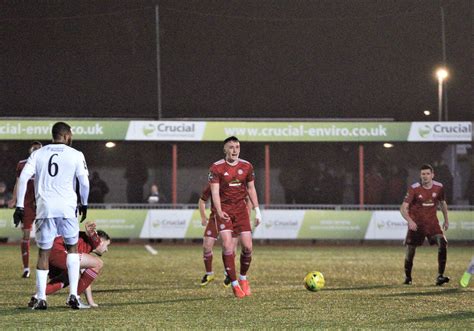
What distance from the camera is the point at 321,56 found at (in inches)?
1753

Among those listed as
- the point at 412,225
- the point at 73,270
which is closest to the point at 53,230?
the point at 73,270

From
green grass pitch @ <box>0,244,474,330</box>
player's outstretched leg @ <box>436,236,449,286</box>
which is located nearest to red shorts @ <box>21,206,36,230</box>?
green grass pitch @ <box>0,244,474,330</box>

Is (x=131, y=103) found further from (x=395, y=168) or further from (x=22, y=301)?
(x=22, y=301)

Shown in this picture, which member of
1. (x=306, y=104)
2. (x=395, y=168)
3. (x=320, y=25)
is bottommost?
(x=395, y=168)

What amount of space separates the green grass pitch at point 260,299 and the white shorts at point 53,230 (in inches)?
29.9

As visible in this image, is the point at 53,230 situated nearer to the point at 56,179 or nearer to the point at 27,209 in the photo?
the point at 56,179

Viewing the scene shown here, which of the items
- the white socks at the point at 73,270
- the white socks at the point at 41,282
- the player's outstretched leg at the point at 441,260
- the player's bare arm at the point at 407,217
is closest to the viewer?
the white socks at the point at 41,282

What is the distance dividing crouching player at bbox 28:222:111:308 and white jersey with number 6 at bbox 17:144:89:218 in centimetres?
56

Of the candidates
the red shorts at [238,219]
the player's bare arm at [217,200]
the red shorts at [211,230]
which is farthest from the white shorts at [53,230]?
the red shorts at [211,230]

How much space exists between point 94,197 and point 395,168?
9.61 metres

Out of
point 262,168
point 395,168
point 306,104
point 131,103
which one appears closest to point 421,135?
point 395,168

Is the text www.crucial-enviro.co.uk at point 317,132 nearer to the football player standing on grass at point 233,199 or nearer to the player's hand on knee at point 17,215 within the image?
the football player standing on grass at point 233,199

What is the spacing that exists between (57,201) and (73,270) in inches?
30.7

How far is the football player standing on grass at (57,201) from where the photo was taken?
34.2ft
